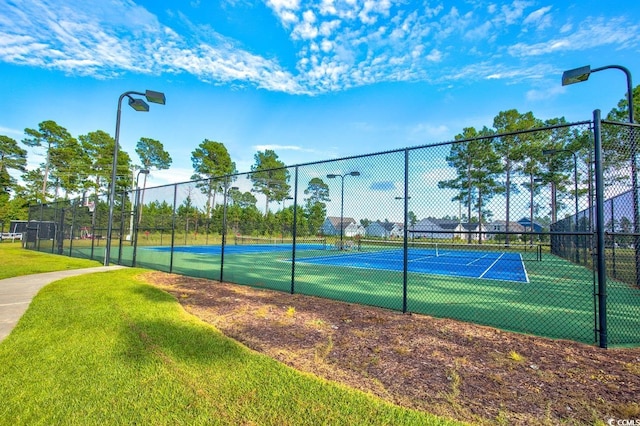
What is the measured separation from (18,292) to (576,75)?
1160cm

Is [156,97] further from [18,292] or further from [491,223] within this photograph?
[491,223]

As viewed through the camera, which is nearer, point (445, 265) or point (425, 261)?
point (445, 265)

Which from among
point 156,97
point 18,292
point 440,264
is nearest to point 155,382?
point 18,292

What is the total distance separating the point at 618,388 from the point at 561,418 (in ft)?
2.90

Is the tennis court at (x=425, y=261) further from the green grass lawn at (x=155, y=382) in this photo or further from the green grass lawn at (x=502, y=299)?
the green grass lawn at (x=155, y=382)

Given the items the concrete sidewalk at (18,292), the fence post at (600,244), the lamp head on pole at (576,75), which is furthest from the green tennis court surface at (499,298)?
the concrete sidewalk at (18,292)

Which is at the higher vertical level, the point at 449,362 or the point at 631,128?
the point at 631,128

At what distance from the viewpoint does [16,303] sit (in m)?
5.21

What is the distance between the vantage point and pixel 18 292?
6.09m

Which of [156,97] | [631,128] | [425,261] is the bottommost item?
[425,261]

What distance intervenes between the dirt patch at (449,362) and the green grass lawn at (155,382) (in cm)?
30

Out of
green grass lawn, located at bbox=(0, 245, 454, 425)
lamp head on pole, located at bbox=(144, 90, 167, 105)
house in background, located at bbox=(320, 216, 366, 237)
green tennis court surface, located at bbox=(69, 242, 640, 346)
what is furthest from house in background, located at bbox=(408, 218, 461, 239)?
lamp head on pole, located at bbox=(144, 90, 167, 105)

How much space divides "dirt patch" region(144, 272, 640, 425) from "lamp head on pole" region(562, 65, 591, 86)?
534 centimetres

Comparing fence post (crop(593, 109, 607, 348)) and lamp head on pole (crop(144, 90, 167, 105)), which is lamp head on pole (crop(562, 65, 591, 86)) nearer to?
fence post (crop(593, 109, 607, 348))
